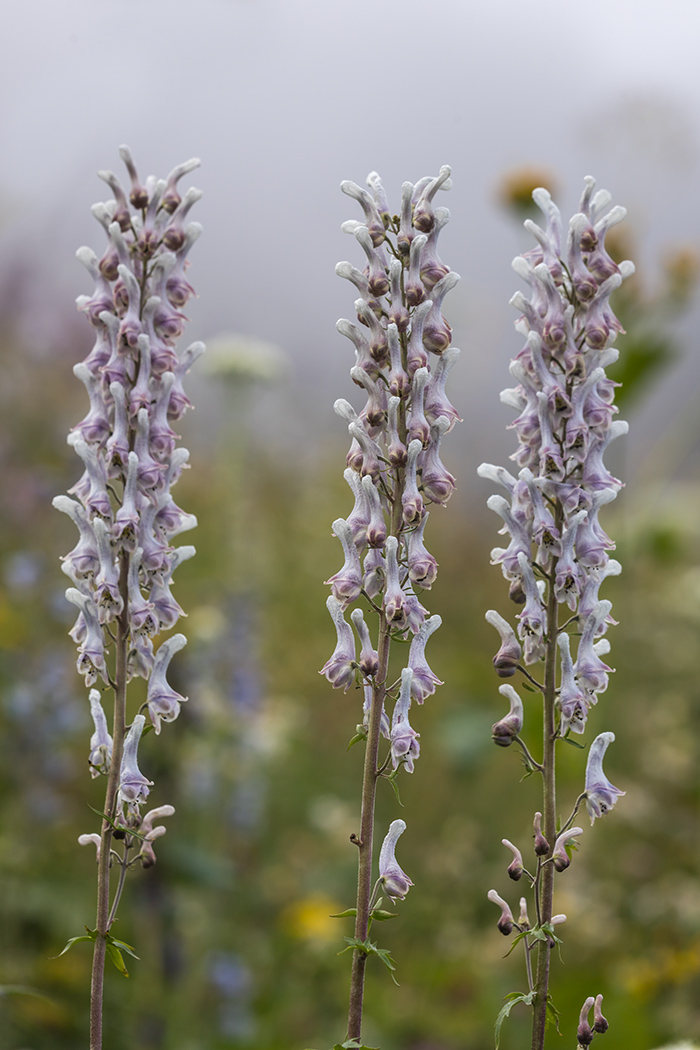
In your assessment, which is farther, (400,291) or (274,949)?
(274,949)

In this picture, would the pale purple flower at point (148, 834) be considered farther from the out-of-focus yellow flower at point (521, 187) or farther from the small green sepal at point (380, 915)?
the out-of-focus yellow flower at point (521, 187)

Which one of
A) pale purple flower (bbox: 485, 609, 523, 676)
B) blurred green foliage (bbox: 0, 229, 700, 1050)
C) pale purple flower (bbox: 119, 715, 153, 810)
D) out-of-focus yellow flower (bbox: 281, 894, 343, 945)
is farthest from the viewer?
out-of-focus yellow flower (bbox: 281, 894, 343, 945)

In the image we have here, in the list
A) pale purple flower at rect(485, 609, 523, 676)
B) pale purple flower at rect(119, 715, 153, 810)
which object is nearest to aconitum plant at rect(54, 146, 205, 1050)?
pale purple flower at rect(119, 715, 153, 810)

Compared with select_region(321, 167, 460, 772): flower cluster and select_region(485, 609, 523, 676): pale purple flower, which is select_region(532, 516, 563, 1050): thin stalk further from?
select_region(321, 167, 460, 772): flower cluster

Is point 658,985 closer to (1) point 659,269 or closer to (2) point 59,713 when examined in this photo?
(2) point 59,713

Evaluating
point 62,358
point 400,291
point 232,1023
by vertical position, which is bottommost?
point 232,1023

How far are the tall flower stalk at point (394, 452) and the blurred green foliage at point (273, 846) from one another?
9.29 feet

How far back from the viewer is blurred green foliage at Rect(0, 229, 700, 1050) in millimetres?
5910

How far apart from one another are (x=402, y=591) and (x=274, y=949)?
17.9 ft

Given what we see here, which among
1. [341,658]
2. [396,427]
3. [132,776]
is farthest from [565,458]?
[132,776]

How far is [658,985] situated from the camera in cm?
591

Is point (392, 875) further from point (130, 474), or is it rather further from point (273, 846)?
point (273, 846)

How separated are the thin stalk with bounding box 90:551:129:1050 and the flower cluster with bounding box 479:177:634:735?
3.53ft

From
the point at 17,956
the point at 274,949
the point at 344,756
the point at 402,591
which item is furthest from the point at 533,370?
the point at 344,756
